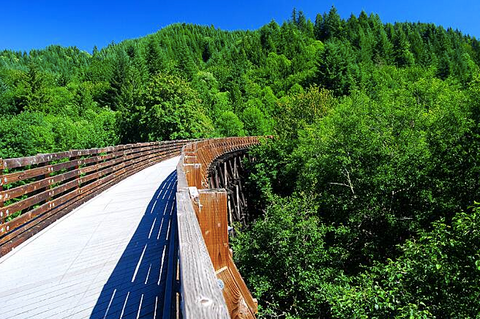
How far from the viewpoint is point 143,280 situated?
320cm

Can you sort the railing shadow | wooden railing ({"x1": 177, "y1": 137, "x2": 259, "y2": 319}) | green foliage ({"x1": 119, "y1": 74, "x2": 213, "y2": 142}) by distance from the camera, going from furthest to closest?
green foliage ({"x1": 119, "y1": 74, "x2": 213, "y2": 142}) < the railing shadow < wooden railing ({"x1": 177, "y1": 137, "x2": 259, "y2": 319})

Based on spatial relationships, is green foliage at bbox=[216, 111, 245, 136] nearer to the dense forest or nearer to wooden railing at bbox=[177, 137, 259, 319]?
the dense forest

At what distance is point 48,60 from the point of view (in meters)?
108

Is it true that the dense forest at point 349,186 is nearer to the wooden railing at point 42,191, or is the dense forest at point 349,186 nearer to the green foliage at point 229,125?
the green foliage at point 229,125

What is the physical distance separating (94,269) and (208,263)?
3009 mm


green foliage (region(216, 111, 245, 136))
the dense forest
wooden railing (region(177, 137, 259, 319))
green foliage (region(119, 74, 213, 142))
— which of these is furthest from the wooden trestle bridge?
green foliage (region(216, 111, 245, 136))

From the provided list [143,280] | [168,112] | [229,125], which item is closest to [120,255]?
[143,280]

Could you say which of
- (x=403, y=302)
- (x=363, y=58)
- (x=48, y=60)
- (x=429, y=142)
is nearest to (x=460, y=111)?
(x=429, y=142)

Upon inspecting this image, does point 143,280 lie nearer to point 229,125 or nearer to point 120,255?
point 120,255

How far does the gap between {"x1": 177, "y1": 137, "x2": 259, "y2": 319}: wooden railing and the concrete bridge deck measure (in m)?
0.85

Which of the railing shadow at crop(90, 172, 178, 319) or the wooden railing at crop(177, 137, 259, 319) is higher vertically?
the wooden railing at crop(177, 137, 259, 319)

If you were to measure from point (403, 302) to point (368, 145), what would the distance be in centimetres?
929

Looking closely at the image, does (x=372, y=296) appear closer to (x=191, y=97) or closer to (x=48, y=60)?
(x=191, y=97)

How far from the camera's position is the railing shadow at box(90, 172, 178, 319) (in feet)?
8.58
